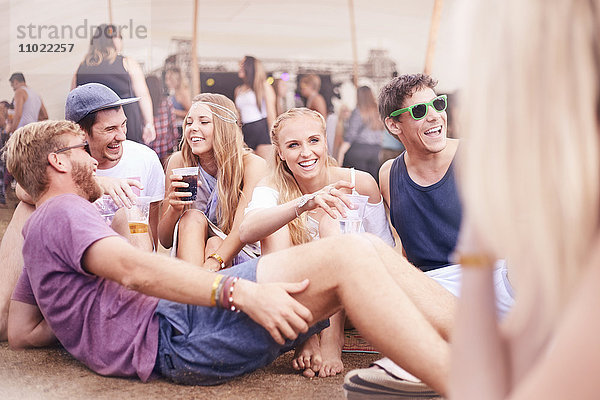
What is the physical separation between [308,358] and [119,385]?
657 millimetres

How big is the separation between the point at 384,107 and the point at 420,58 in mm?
2268

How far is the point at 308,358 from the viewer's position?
232 centimetres

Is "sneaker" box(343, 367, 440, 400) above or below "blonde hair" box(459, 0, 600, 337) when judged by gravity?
below

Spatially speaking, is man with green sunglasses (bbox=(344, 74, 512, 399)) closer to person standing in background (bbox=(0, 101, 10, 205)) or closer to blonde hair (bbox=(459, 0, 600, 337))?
blonde hair (bbox=(459, 0, 600, 337))

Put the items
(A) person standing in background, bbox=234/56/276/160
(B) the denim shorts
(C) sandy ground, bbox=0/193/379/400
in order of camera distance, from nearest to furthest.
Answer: (B) the denim shorts → (C) sandy ground, bbox=0/193/379/400 → (A) person standing in background, bbox=234/56/276/160

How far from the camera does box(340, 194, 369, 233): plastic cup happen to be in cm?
255

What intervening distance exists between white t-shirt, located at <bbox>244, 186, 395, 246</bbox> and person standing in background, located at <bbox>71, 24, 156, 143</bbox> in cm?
196

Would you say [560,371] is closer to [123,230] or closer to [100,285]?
[100,285]

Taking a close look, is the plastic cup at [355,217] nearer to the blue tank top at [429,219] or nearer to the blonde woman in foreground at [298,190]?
the blonde woman in foreground at [298,190]

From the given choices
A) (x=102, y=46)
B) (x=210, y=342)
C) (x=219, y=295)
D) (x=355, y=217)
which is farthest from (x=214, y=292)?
(x=102, y=46)

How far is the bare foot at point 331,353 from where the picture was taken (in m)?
2.29

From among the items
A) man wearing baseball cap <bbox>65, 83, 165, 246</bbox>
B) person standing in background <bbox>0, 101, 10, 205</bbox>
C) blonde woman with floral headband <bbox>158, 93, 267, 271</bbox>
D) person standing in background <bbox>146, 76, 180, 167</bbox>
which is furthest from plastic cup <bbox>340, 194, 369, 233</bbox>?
person standing in background <bbox>0, 101, 10, 205</bbox>

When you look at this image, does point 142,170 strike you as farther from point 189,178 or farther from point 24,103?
point 24,103

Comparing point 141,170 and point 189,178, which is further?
point 141,170
